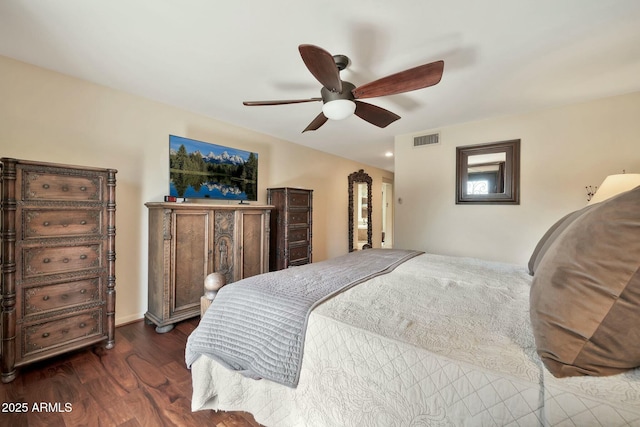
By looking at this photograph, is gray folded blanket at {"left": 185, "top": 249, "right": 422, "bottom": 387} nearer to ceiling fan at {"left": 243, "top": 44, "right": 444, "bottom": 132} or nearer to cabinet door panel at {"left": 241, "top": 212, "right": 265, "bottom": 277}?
ceiling fan at {"left": 243, "top": 44, "right": 444, "bottom": 132}

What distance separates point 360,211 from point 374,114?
3848mm

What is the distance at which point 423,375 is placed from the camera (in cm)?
83

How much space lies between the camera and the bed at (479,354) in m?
0.65

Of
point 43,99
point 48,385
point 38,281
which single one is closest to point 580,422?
point 48,385

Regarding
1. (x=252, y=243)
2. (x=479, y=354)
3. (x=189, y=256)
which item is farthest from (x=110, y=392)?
(x=479, y=354)

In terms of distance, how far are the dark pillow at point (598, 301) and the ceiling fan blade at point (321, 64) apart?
4.26ft

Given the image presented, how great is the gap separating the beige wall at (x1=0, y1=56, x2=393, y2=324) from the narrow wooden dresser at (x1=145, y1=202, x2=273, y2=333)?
0.20 m

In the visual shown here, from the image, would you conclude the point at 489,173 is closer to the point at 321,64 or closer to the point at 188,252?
the point at 321,64

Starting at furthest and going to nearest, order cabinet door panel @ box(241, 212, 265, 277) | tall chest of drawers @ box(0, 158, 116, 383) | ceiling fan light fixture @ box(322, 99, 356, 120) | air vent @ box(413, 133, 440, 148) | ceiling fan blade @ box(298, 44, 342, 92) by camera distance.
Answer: air vent @ box(413, 133, 440, 148) < cabinet door panel @ box(241, 212, 265, 277) < ceiling fan light fixture @ box(322, 99, 356, 120) < tall chest of drawers @ box(0, 158, 116, 383) < ceiling fan blade @ box(298, 44, 342, 92)

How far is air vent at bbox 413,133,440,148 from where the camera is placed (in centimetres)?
353

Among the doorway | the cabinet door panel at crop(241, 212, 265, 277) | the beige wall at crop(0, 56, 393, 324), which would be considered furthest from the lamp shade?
the doorway

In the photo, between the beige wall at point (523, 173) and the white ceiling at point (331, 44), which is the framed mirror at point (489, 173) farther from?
the white ceiling at point (331, 44)

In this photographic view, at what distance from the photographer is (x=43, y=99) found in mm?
2123

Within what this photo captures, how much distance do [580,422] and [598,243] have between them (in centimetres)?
45
